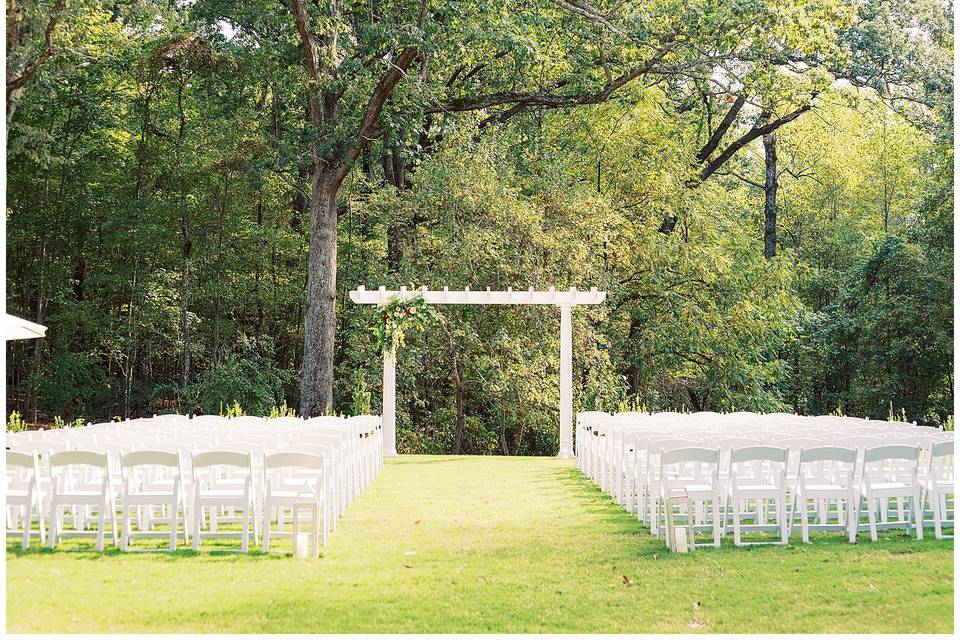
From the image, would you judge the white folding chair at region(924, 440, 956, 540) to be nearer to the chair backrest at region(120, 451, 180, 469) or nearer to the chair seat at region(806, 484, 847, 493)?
the chair seat at region(806, 484, 847, 493)

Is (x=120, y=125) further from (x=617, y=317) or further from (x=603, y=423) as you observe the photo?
(x=603, y=423)

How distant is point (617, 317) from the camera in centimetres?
2445

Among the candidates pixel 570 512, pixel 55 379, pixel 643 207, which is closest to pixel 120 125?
pixel 55 379

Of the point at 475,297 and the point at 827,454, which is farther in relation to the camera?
the point at 475,297

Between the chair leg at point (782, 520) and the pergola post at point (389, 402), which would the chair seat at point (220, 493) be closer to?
the chair leg at point (782, 520)

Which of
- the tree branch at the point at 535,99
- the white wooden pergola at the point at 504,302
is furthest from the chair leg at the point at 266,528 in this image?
the tree branch at the point at 535,99

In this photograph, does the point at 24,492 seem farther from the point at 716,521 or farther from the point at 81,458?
the point at 716,521

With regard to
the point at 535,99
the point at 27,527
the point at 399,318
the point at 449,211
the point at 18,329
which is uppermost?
the point at 535,99

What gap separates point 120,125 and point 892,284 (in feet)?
60.8

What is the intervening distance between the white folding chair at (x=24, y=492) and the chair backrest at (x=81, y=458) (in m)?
0.16

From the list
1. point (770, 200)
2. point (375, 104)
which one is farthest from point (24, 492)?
point (770, 200)

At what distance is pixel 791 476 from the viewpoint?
348 inches

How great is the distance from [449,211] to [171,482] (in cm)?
1309

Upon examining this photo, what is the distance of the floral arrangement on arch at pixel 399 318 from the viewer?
16719 millimetres
